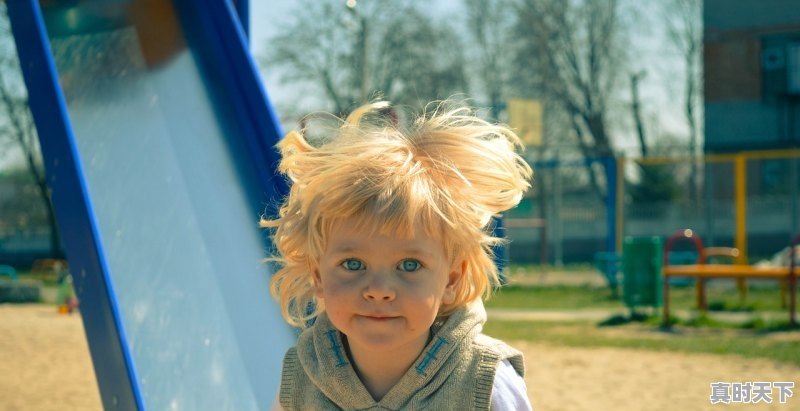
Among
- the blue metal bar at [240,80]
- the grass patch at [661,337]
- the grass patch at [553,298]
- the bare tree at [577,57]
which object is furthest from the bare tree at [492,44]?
the blue metal bar at [240,80]

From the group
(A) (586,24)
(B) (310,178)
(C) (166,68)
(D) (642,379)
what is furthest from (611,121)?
(B) (310,178)

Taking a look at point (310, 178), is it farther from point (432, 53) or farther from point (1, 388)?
point (432, 53)

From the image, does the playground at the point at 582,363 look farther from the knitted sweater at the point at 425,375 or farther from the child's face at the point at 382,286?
the child's face at the point at 382,286

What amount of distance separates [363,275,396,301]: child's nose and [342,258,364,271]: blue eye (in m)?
0.05

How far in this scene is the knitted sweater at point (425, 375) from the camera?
1783 millimetres

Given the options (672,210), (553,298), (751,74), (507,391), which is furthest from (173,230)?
(751,74)

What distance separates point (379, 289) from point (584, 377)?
5501mm

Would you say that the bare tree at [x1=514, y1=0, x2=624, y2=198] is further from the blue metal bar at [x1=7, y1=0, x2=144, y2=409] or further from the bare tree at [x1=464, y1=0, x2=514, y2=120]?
the blue metal bar at [x1=7, y1=0, x2=144, y2=409]

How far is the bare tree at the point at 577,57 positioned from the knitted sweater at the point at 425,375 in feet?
83.9

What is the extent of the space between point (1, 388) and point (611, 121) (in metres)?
24.0

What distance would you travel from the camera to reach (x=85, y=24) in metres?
4.12

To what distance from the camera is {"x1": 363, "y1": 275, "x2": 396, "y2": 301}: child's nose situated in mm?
1717

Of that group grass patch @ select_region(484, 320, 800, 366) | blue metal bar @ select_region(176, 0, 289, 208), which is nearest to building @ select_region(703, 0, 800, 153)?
grass patch @ select_region(484, 320, 800, 366)

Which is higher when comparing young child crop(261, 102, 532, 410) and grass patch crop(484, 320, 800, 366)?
young child crop(261, 102, 532, 410)
